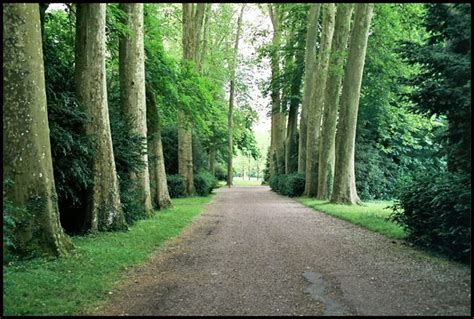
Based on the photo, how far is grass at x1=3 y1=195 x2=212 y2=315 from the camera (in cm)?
568

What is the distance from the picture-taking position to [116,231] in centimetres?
1185

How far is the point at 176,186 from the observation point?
2812 centimetres

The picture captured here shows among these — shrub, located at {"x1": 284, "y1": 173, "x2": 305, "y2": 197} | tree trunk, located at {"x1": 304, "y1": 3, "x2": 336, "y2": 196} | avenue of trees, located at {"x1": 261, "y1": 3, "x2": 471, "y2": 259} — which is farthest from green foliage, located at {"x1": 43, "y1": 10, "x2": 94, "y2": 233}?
shrub, located at {"x1": 284, "y1": 173, "x2": 305, "y2": 197}

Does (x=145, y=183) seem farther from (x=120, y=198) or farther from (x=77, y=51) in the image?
(x=77, y=51)

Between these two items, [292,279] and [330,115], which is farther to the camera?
[330,115]

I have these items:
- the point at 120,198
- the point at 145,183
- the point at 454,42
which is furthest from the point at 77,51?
the point at 454,42

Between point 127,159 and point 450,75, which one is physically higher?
point 450,75

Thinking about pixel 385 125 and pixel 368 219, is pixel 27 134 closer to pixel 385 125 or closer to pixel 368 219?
pixel 368 219

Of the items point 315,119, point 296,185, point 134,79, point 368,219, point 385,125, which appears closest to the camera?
point 368,219

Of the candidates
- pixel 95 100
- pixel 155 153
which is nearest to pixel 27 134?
pixel 95 100

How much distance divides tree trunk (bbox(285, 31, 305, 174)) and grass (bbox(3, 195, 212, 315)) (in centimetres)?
2456

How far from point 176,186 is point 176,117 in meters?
5.23

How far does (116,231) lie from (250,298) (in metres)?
6.62

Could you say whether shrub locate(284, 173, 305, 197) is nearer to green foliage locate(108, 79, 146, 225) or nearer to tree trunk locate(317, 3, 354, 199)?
tree trunk locate(317, 3, 354, 199)
